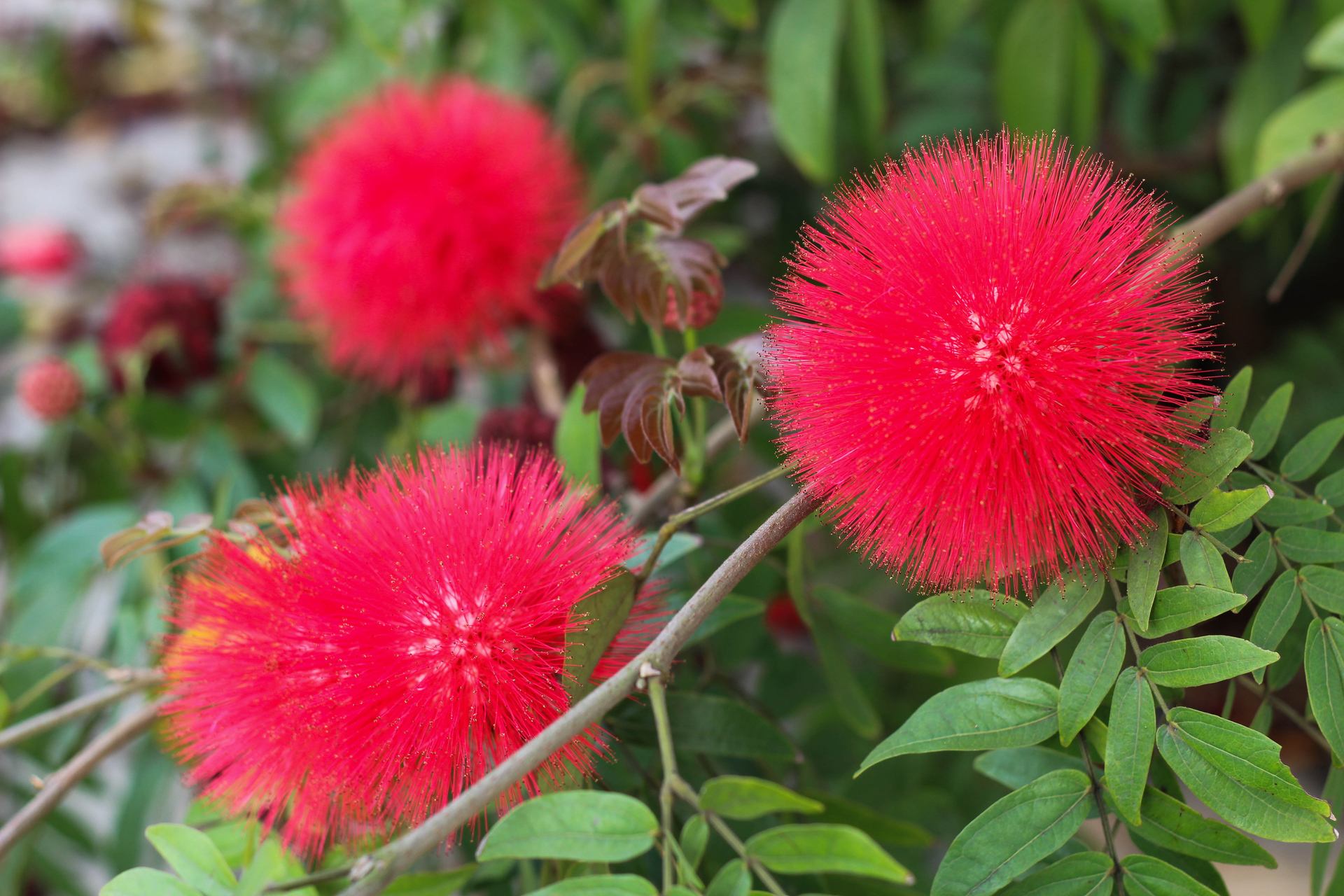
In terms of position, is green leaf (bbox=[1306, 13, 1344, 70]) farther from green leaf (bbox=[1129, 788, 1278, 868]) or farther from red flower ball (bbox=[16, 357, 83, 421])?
red flower ball (bbox=[16, 357, 83, 421])

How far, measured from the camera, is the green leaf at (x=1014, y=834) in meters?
0.54

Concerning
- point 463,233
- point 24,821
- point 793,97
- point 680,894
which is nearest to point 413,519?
point 680,894

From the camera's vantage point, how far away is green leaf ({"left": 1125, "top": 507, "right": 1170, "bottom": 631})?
1.79 feet

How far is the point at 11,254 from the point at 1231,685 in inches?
75.1

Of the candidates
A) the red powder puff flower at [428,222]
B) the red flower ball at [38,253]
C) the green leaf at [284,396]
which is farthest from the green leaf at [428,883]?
the red flower ball at [38,253]

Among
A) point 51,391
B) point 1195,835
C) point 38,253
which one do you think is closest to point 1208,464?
point 1195,835

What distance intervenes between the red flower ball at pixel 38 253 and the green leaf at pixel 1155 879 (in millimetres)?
1834

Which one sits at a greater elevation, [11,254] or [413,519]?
[11,254]

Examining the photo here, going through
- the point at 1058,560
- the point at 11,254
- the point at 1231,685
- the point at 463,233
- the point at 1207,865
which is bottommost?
the point at 1207,865

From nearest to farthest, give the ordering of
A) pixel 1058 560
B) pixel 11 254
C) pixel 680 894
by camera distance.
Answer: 1. pixel 680 894
2. pixel 1058 560
3. pixel 11 254

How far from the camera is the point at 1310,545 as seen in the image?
0.59m

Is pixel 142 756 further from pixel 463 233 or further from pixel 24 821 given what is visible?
pixel 463 233

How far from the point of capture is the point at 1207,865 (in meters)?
0.64

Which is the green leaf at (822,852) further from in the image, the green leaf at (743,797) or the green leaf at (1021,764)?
the green leaf at (1021,764)
